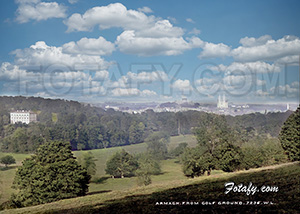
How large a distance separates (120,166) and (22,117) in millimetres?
63081

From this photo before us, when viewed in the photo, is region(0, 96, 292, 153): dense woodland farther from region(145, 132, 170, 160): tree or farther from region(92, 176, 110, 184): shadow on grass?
region(92, 176, 110, 184): shadow on grass

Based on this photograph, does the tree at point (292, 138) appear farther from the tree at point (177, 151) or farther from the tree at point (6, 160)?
the tree at point (6, 160)

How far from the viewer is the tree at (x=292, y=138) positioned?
32500 mm

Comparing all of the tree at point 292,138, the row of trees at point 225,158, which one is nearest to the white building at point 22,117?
the row of trees at point 225,158

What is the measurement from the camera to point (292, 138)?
Result: 111 feet

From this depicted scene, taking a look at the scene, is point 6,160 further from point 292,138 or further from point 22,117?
point 292,138

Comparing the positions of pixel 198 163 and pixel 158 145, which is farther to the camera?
pixel 158 145

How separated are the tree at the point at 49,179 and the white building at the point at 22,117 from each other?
7833cm

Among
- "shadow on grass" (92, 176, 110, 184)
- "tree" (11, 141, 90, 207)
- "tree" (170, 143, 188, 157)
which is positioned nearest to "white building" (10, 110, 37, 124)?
"tree" (170, 143, 188, 157)

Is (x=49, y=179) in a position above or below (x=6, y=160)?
above

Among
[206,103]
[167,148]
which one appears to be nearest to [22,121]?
[167,148]

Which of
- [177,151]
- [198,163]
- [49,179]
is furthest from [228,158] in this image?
[177,151]

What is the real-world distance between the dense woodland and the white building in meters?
1.99

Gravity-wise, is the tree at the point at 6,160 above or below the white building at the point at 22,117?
below
